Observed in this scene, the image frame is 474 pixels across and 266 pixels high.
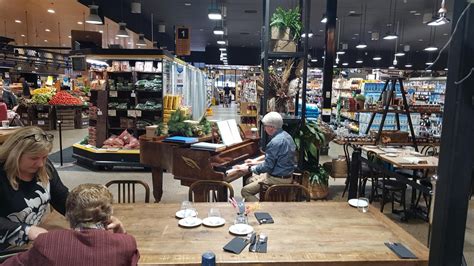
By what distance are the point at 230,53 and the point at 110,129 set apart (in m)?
14.2

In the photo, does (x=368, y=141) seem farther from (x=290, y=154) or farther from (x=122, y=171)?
(x=122, y=171)

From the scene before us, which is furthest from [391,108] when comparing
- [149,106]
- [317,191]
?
[149,106]

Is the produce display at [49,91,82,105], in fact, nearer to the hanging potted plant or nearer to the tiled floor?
the tiled floor

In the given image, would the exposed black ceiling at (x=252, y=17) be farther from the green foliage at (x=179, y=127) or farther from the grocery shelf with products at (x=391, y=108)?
the green foliage at (x=179, y=127)

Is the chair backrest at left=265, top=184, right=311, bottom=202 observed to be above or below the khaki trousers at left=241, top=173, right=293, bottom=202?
above

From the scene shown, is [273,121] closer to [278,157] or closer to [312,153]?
[278,157]

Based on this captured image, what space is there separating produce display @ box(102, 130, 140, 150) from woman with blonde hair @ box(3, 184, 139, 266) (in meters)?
5.66

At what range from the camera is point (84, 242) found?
1426 mm

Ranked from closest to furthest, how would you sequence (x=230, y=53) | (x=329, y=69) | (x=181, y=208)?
1. (x=181, y=208)
2. (x=329, y=69)
3. (x=230, y=53)

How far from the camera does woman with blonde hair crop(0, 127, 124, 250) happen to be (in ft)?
6.56

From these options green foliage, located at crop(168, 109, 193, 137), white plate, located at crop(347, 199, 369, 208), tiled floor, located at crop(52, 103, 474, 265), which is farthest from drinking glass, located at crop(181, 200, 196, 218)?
tiled floor, located at crop(52, 103, 474, 265)

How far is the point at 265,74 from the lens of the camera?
14.1ft

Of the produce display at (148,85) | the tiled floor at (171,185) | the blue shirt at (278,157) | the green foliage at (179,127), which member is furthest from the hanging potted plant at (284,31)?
the produce display at (148,85)

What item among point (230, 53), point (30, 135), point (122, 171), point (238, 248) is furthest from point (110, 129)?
point (230, 53)
